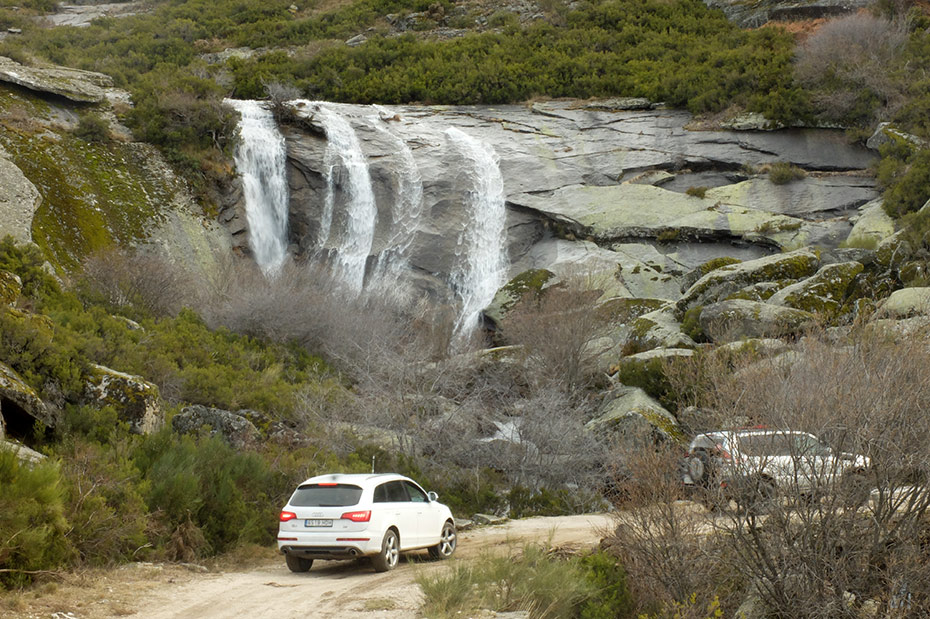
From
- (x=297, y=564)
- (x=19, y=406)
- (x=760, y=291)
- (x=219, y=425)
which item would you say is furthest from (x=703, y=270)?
(x=19, y=406)

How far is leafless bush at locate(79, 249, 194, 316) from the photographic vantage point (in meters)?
24.4

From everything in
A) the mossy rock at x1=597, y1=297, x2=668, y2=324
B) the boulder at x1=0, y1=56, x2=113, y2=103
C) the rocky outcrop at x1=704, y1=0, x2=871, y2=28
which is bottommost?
the mossy rock at x1=597, y1=297, x2=668, y2=324

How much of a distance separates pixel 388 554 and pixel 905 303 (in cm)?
1589

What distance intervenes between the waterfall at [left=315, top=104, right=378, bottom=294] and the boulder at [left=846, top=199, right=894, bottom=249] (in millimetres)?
20152

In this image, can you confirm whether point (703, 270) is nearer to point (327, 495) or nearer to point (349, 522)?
point (327, 495)

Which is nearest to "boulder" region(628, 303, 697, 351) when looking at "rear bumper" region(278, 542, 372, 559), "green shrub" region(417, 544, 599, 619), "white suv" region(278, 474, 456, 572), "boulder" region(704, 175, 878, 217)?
"boulder" region(704, 175, 878, 217)

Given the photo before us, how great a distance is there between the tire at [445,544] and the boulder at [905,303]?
12.6 m

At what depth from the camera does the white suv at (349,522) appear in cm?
1094

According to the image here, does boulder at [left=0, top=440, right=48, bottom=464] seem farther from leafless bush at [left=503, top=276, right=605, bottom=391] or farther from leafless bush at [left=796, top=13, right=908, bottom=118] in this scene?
leafless bush at [left=796, top=13, right=908, bottom=118]

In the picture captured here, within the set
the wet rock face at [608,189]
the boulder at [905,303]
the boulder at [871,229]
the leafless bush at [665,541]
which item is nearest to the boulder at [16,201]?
the wet rock face at [608,189]

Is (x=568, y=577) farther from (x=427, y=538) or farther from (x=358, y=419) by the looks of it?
(x=358, y=419)

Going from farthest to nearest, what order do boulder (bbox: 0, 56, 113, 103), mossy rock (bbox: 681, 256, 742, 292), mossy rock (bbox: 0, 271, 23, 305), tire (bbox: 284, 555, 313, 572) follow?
boulder (bbox: 0, 56, 113, 103) → mossy rock (bbox: 681, 256, 742, 292) → mossy rock (bbox: 0, 271, 23, 305) → tire (bbox: 284, 555, 313, 572)

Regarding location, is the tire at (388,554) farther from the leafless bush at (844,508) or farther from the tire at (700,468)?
the leafless bush at (844,508)

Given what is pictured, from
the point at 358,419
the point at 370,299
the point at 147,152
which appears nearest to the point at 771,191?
the point at 370,299
